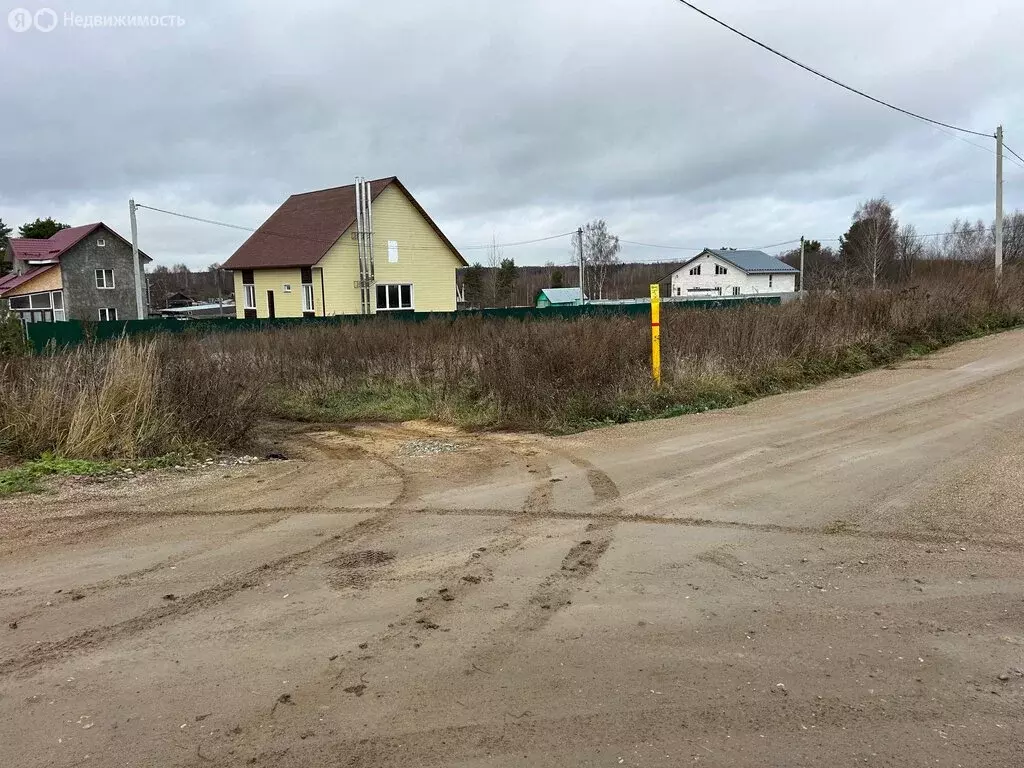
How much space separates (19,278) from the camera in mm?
56750

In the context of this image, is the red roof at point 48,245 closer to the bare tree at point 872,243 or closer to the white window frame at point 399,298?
the white window frame at point 399,298

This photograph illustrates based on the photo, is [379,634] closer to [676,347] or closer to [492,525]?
[492,525]

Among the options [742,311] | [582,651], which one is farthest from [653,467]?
[742,311]

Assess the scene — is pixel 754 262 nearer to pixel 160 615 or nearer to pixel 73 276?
pixel 73 276

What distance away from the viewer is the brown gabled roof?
37859mm

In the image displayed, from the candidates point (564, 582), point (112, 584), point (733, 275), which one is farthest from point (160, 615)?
point (733, 275)

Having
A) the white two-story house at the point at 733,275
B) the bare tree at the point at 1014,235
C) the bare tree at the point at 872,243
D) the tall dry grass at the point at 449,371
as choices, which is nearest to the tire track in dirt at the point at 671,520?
the tall dry grass at the point at 449,371

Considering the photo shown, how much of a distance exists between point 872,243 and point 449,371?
61.0m

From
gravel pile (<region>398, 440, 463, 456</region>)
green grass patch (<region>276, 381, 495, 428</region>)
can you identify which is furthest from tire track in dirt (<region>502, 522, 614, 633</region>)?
green grass patch (<region>276, 381, 495, 428</region>)

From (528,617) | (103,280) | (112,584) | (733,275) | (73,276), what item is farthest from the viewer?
(733,275)

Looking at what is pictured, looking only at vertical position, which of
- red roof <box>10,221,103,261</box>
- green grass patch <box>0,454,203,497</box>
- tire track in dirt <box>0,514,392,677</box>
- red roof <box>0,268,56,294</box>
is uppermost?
red roof <box>10,221,103,261</box>

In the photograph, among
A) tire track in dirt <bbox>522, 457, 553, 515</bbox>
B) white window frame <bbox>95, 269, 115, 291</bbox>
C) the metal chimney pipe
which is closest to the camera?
tire track in dirt <bbox>522, 457, 553, 515</bbox>

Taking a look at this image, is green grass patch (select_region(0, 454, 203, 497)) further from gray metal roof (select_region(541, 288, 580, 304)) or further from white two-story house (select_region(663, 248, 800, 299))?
white two-story house (select_region(663, 248, 800, 299))

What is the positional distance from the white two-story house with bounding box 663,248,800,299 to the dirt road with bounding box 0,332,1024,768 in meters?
79.0
